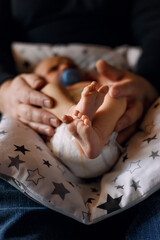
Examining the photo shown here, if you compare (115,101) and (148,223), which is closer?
(148,223)

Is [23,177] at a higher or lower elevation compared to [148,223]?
higher

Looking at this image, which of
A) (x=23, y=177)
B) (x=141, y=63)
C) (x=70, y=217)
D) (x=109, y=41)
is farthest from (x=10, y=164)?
(x=109, y=41)

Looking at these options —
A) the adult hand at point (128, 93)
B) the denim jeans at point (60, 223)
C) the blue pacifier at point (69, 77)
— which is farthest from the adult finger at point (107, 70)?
the denim jeans at point (60, 223)

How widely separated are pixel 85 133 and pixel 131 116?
21 centimetres

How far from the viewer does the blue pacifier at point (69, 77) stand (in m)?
0.80

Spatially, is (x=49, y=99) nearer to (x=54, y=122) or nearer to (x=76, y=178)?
(x=54, y=122)

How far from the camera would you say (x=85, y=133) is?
1.65 feet

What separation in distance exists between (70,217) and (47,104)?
0.27 metres

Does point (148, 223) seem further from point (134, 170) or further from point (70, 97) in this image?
point (70, 97)

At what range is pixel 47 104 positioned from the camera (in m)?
0.66

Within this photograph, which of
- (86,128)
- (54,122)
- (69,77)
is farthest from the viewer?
(69,77)

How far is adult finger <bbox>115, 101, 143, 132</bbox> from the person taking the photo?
2.13 feet

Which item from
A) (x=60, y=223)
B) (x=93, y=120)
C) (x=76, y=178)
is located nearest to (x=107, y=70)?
(x=93, y=120)

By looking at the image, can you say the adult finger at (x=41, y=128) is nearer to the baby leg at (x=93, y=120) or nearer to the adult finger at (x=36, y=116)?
the adult finger at (x=36, y=116)
